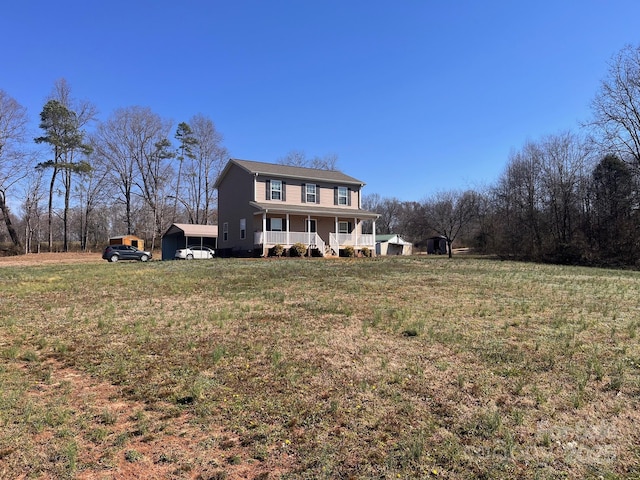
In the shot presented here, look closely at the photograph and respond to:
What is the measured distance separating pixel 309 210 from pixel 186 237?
13.4 metres

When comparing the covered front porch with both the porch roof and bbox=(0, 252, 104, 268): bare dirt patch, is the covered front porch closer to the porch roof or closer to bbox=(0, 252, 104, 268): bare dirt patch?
the porch roof

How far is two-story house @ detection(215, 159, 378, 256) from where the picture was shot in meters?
26.0

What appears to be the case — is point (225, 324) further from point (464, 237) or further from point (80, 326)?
point (464, 237)

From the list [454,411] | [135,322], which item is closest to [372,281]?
[135,322]

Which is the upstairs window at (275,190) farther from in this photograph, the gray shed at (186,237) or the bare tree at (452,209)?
the bare tree at (452,209)

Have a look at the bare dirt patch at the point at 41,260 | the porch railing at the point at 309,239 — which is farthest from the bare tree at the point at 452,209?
the bare dirt patch at the point at 41,260

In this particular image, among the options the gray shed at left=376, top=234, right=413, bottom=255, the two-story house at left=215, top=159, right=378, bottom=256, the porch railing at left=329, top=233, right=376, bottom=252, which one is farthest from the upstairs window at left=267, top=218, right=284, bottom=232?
the gray shed at left=376, top=234, right=413, bottom=255

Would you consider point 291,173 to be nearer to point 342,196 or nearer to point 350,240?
point 342,196

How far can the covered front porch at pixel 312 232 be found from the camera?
25.3m

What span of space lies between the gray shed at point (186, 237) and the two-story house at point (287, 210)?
374 cm

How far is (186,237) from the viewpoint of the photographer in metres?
33.9

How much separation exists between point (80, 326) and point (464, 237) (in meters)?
55.7

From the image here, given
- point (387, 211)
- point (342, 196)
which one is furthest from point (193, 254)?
point (387, 211)

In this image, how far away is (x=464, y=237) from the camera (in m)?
56.3
